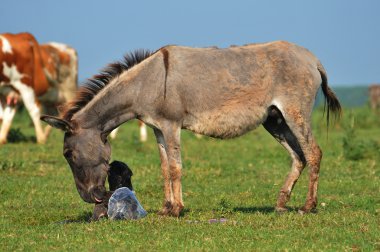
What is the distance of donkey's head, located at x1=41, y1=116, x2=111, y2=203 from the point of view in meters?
8.78

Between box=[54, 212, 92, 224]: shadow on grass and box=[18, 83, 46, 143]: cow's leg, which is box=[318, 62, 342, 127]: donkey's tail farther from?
box=[18, 83, 46, 143]: cow's leg

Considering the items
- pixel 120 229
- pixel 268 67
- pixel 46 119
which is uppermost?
pixel 268 67

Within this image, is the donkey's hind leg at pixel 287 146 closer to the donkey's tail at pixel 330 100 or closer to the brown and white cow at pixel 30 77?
the donkey's tail at pixel 330 100

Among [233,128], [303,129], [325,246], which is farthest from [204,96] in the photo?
[325,246]

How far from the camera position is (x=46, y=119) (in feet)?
28.2

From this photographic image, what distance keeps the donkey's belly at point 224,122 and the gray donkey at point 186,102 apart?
0.01 metres

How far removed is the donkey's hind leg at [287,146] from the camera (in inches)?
374

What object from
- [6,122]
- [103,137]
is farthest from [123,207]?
[6,122]

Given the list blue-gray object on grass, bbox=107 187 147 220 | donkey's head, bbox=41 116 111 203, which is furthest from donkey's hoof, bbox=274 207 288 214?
donkey's head, bbox=41 116 111 203

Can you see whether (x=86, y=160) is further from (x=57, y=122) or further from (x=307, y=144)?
(x=307, y=144)

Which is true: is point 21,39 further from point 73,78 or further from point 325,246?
point 325,246

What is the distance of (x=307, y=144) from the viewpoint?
9398mm

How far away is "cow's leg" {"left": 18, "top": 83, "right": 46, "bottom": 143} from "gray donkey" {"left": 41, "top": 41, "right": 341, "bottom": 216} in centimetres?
990

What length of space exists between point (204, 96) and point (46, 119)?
5.98 ft
